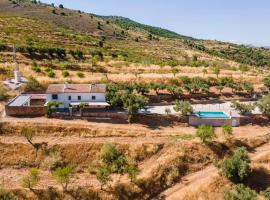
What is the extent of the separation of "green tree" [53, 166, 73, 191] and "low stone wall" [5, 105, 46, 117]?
1333 cm

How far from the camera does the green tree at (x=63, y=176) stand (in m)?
40.8

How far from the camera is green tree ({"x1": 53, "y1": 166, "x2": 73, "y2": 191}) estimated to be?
1608 inches

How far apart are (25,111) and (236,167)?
3136 cm

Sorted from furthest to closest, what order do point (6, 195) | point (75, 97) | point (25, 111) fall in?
point (75, 97), point (25, 111), point (6, 195)

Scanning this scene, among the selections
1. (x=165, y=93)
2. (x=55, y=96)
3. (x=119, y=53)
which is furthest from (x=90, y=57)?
(x=55, y=96)

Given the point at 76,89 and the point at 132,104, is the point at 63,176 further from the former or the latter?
the point at 76,89

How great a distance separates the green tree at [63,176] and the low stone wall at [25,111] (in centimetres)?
1333

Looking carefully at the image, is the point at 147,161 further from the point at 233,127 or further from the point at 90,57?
the point at 90,57

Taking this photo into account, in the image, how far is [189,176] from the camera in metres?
47.5

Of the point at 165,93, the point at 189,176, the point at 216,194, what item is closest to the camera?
the point at 216,194

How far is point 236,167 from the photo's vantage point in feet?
149

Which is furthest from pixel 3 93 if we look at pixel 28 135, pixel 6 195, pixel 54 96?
pixel 6 195

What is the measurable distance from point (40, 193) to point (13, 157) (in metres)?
6.87

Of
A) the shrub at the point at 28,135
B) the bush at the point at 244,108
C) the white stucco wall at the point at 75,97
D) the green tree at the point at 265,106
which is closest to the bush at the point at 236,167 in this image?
the bush at the point at 244,108
